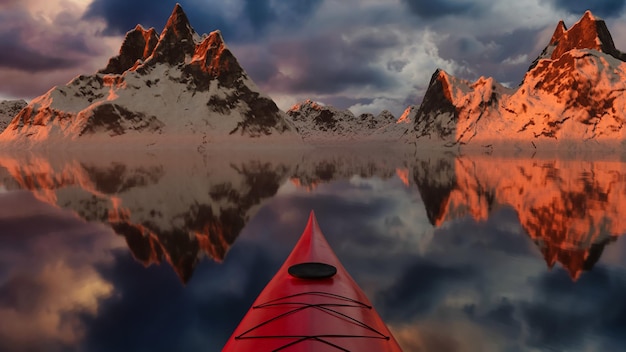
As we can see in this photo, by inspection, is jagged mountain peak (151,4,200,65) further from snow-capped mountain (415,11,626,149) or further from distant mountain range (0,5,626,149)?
snow-capped mountain (415,11,626,149)

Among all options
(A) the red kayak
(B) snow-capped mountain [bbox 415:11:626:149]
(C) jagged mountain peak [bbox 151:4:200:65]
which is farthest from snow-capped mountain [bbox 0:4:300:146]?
(A) the red kayak

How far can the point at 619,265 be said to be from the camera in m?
9.49

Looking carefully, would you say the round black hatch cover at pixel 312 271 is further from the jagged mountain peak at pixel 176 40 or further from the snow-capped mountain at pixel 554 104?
the jagged mountain peak at pixel 176 40

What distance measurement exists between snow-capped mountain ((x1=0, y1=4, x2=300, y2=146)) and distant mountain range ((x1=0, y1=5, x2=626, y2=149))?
371 mm

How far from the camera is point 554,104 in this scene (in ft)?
310

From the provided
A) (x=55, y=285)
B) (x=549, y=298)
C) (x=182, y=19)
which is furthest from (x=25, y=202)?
(x=182, y=19)

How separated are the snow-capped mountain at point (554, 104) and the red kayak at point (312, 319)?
104680 mm

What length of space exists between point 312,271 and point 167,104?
422 feet

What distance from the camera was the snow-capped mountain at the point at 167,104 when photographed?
109 meters

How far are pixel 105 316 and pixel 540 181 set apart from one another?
28908 millimetres

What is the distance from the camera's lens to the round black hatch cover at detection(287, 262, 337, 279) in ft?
19.9

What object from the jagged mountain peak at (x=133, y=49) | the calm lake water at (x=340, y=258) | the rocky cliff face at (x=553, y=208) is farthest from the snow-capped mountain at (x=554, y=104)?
the jagged mountain peak at (x=133, y=49)

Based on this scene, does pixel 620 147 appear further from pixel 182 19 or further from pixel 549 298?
pixel 182 19

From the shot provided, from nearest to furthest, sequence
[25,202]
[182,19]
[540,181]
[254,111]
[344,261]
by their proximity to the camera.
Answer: [344,261], [25,202], [540,181], [254,111], [182,19]
